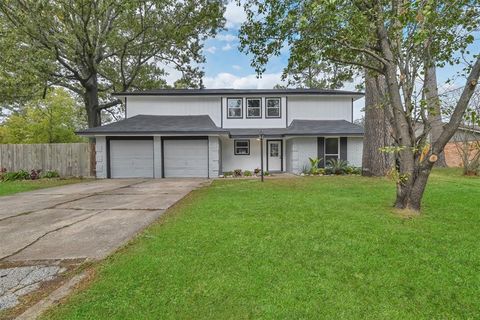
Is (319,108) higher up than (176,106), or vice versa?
(176,106)

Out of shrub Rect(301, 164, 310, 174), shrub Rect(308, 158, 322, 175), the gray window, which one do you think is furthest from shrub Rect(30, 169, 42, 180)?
the gray window

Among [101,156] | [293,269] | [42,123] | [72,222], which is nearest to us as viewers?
[293,269]

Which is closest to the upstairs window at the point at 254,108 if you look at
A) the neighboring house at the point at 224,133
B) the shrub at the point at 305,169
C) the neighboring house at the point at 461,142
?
the neighboring house at the point at 224,133

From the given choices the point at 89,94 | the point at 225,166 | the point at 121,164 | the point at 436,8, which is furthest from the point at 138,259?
the point at 89,94

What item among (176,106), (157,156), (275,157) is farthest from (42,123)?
(275,157)

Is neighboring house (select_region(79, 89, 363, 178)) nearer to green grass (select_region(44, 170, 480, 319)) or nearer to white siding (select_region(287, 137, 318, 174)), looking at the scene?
white siding (select_region(287, 137, 318, 174))

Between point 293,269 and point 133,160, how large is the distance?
12479 millimetres

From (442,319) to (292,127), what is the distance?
13775 millimetres

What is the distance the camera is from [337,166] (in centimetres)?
1392

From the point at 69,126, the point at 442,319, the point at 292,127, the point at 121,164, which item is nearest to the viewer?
the point at 442,319

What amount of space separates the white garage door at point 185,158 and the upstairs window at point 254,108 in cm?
407

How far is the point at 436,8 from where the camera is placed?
5.15m

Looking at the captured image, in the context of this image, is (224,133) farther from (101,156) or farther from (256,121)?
(101,156)

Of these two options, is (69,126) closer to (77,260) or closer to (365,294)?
(77,260)
